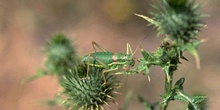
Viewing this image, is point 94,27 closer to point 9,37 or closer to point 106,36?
point 106,36

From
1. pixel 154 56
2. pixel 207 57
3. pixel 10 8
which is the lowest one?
pixel 154 56

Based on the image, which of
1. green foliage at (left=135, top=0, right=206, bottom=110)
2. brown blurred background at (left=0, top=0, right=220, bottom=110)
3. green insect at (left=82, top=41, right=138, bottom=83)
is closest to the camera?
green foliage at (left=135, top=0, right=206, bottom=110)

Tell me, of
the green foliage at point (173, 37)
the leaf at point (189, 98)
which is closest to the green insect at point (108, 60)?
the green foliage at point (173, 37)

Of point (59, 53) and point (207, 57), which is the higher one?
point (207, 57)

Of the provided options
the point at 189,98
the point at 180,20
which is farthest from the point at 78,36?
the point at 189,98

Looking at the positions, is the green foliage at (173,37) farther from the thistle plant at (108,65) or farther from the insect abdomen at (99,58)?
the insect abdomen at (99,58)

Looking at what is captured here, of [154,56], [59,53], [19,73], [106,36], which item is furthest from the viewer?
[106,36]

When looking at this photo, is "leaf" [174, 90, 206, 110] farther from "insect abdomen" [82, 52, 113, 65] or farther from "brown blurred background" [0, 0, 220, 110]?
"brown blurred background" [0, 0, 220, 110]

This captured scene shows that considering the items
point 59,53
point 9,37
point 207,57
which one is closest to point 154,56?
point 59,53

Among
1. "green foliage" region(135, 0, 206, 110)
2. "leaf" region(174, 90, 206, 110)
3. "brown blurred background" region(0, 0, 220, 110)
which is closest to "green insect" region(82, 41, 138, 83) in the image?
"green foliage" region(135, 0, 206, 110)
